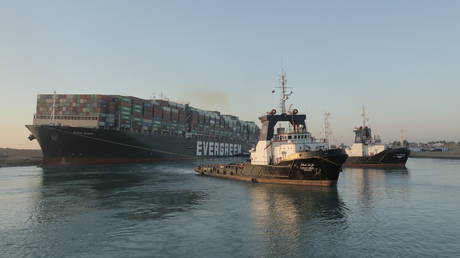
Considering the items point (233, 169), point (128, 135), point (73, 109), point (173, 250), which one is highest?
point (73, 109)

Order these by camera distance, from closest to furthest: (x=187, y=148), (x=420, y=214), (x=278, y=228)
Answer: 1. (x=278, y=228)
2. (x=420, y=214)
3. (x=187, y=148)

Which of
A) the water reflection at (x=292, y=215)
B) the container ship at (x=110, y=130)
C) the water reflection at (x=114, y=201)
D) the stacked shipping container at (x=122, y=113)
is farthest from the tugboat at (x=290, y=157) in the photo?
the stacked shipping container at (x=122, y=113)

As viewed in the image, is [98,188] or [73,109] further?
[73,109]

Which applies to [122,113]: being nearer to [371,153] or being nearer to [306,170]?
[306,170]

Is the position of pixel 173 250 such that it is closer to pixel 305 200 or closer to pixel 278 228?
pixel 278 228

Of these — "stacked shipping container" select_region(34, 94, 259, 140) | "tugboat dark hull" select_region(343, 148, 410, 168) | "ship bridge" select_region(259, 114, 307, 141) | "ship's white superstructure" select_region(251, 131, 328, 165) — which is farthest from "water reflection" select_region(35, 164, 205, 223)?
"tugboat dark hull" select_region(343, 148, 410, 168)

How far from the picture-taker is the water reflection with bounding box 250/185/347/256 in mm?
16250

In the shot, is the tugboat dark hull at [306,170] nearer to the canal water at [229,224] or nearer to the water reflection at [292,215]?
the water reflection at [292,215]

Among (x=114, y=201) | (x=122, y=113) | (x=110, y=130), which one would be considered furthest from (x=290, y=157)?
(x=122, y=113)

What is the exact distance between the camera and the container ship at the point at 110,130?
70938 mm

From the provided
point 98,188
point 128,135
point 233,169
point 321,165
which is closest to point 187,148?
point 128,135

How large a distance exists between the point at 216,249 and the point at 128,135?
235 feet

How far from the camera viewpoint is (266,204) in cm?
2714

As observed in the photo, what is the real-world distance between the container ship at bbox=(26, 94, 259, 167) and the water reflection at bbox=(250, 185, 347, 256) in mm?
54561
